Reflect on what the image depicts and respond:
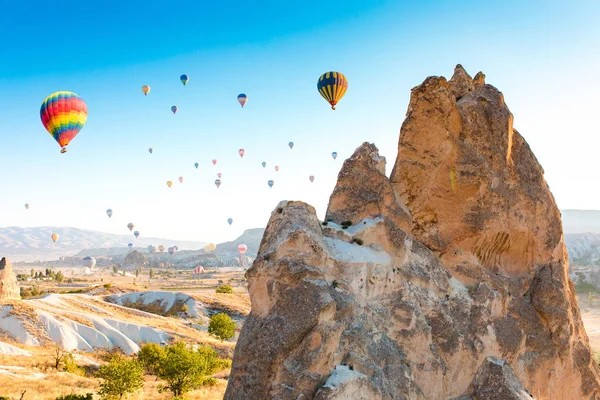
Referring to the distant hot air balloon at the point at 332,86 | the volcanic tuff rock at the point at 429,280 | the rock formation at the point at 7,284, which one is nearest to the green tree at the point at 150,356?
the rock formation at the point at 7,284

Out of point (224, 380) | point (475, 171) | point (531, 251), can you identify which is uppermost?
point (475, 171)

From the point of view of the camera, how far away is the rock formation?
60.1 metres

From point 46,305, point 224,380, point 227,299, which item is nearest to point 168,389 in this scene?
point 224,380

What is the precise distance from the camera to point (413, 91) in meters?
20.2

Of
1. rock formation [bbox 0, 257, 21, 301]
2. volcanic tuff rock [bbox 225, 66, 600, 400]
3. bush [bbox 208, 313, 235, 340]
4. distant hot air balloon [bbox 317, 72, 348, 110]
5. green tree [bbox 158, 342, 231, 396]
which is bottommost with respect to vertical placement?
bush [bbox 208, 313, 235, 340]

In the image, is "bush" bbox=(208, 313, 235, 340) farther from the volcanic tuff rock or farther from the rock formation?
the volcanic tuff rock

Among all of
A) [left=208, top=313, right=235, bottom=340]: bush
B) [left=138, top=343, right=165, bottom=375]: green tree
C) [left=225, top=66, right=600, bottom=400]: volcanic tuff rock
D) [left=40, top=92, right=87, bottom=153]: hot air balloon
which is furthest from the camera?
[left=208, top=313, right=235, bottom=340]: bush

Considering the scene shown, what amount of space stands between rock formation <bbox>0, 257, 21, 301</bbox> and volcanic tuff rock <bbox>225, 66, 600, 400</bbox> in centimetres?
5625

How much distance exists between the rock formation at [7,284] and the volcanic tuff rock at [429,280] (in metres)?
56.3

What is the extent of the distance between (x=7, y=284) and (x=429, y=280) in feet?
199

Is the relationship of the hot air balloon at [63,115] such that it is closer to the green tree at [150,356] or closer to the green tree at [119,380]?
the green tree at [150,356]

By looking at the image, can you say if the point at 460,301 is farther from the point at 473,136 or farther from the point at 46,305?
the point at 46,305

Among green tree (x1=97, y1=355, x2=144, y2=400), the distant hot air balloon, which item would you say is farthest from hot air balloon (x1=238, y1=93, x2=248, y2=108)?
green tree (x1=97, y1=355, x2=144, y2=400)

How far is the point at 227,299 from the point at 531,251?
241 ft
